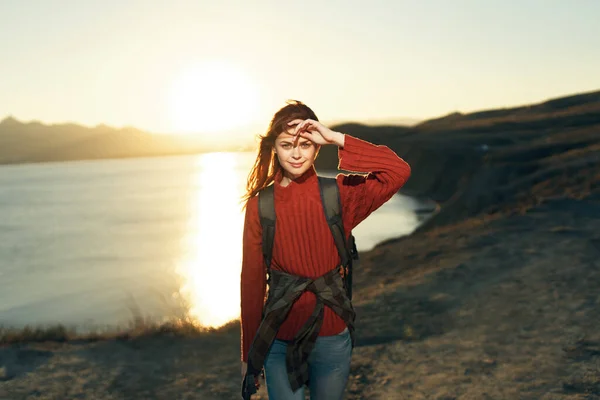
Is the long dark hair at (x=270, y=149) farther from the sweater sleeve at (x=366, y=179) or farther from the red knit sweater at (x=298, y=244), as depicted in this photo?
the sweater sleeve at (x=366, y=179)

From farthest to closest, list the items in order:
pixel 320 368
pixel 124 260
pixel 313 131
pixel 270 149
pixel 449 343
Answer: pixel 124 260, pixel 449 343, pixel 270 149, pixel 320 368, pixel 313 131

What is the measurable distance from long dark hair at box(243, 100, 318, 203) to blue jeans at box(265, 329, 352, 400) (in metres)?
0.84

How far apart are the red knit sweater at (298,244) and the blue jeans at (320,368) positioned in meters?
0.06

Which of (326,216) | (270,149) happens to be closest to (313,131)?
(270,149)

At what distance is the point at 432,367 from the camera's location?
634 centimetres

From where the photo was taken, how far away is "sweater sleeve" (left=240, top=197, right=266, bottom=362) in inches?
105

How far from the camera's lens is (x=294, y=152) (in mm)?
2625

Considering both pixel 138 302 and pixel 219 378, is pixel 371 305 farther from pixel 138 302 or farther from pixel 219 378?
pixel 138 302

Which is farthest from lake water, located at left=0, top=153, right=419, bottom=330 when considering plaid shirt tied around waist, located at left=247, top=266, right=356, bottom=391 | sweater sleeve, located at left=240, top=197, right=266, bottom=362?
plaid shirt tied around waist, located at left=247, top=266, right=356, bottom=391

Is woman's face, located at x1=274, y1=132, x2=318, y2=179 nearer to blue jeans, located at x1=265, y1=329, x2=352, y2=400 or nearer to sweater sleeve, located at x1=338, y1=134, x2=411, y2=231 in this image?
sweater sleeve, located at x1=338, y1=134, x2=411, y2=231

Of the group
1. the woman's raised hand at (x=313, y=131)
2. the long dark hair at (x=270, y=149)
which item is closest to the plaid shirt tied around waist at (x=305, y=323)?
the long dark hair at (x=270, y=149)

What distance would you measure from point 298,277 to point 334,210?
→ 15.5 inches

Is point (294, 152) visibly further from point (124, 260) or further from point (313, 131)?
point (124, 260)

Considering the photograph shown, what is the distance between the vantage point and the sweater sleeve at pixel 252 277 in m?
2.68
